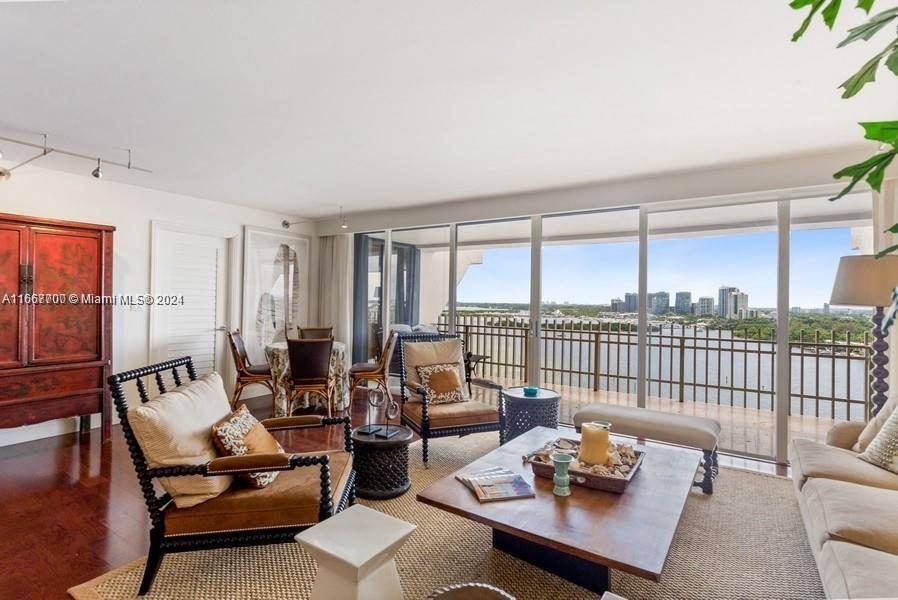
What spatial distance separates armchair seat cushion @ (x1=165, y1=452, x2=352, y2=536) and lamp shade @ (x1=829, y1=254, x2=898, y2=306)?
3.35m

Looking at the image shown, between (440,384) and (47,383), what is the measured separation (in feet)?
10.6

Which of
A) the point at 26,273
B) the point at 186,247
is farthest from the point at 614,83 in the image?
the point at 186,247

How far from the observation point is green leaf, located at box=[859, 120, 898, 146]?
719mm

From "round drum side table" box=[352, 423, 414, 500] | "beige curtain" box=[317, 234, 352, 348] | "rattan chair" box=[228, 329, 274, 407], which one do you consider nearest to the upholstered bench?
"round drum side table" box=[352, 423, 414, 500]

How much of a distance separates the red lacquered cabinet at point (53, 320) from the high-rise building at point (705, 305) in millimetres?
5322

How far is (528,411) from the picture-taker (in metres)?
3.81

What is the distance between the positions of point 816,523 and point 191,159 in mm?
4690

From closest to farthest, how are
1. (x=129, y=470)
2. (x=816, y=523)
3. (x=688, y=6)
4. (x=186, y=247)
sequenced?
(x=688, y=6) → (x=816, y=523) → (x=129, y=470) → (x=186, y=247)

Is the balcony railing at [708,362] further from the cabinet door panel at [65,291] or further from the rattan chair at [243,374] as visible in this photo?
the cabinet door panel at [65,291]

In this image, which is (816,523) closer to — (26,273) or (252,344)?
(26,273)

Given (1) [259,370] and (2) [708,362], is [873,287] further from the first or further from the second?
(1) [259,370]

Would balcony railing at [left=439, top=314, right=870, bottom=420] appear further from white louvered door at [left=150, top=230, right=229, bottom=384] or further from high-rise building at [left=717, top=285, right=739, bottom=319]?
white louvered door at [left=150, top=230, right=229, bottom=384]

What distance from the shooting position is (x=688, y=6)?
180cm

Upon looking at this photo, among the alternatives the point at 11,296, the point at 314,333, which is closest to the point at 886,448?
the point at 314,333
